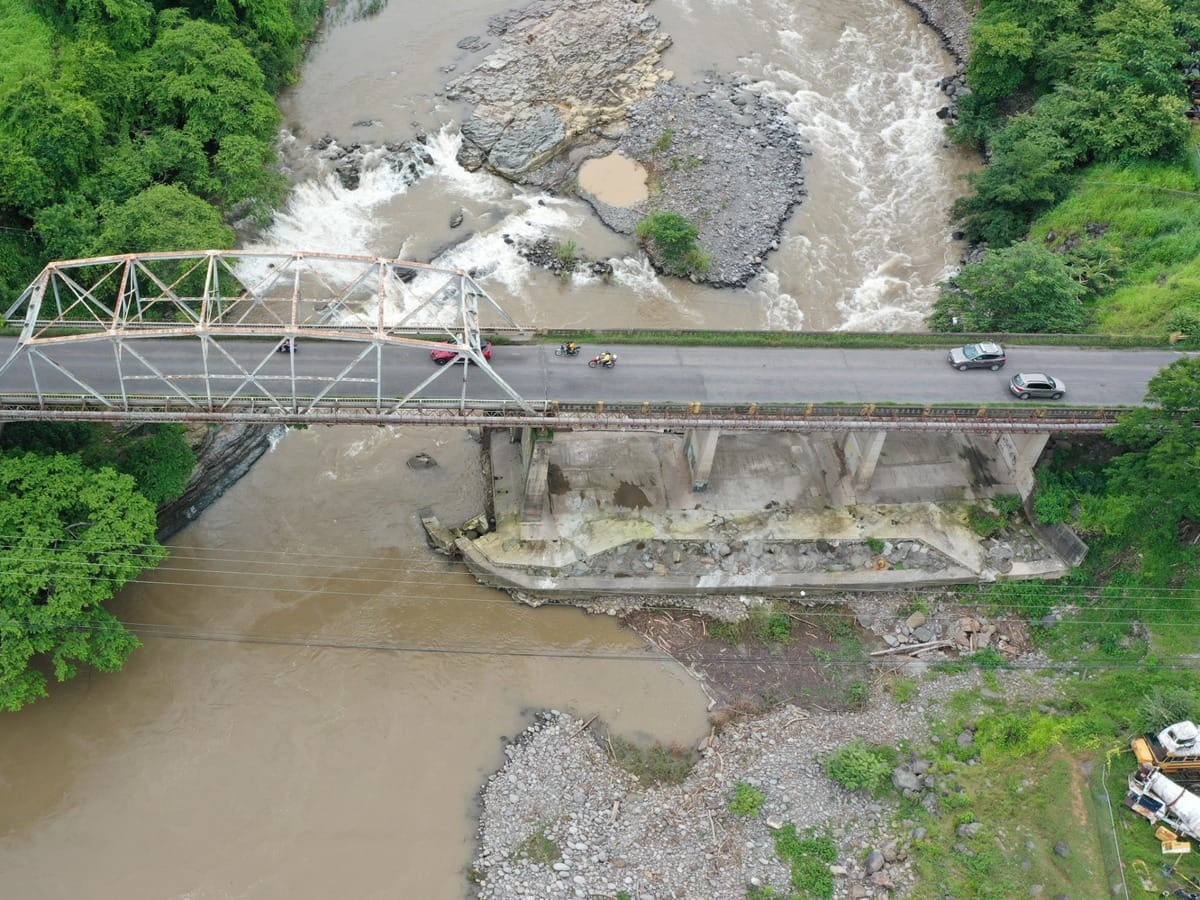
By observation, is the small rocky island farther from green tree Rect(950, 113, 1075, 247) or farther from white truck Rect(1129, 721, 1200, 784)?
white truck Rect(1129, 721, 1200, 784)

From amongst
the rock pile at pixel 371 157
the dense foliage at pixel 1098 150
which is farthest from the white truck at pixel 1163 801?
the rock pile at pixel 371 157

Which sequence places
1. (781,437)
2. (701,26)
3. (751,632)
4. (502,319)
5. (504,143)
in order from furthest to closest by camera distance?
1. (701,26)
2. (504,143)
3. (502,319)
4. (781,437)
5. (751,632)

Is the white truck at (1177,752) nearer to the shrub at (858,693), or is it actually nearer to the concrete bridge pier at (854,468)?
the shrub at (858,693)

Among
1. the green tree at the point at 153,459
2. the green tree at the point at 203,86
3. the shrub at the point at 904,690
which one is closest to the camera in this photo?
the shrub at the point at 904,690

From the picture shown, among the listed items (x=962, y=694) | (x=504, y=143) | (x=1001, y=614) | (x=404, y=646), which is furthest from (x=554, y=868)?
(x=504, y=143)

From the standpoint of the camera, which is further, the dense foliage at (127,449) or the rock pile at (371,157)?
the rock pile at (371,157)

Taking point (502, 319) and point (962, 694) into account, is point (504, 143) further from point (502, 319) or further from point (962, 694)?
point (962, 694)
